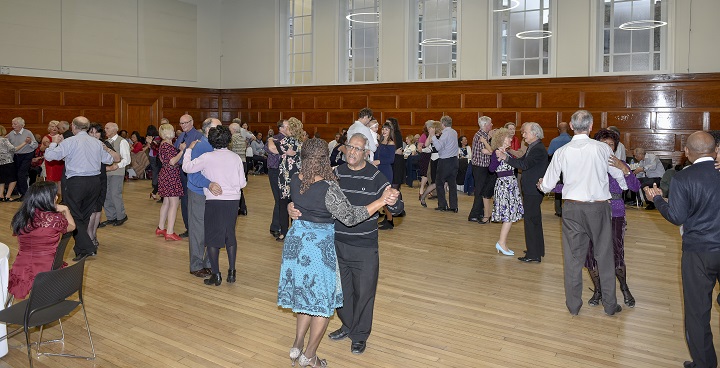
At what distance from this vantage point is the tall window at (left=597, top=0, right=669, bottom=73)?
1231 cm

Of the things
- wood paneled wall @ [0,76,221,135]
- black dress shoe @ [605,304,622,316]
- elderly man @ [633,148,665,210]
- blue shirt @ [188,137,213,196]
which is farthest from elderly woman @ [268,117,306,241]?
wood paneled wall @ [0,76,221,135]

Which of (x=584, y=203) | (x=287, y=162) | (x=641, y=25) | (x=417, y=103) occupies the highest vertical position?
(x=641, y=25)

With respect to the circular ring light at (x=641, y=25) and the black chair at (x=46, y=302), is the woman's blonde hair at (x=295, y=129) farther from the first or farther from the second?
the circular ring light at (x=641, y=25)

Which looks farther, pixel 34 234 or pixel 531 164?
pixel 531 164

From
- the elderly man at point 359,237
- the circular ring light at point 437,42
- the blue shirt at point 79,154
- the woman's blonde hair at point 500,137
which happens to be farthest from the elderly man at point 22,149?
the circular ring light at point 437,42

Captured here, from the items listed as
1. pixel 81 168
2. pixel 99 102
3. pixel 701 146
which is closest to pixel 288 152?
pixel 81 168

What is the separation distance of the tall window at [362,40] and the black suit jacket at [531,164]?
10725mm

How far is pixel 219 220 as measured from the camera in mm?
5133

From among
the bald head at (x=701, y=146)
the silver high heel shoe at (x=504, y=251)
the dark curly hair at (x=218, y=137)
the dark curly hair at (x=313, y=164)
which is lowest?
the silver high heel shoe at (x=504, y=251)

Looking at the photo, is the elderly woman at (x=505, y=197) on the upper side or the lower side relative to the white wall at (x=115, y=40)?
lower

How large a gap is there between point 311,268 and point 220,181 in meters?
2.04

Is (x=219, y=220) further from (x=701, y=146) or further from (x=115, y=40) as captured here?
(x=115, y=40)

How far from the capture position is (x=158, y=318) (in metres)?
4.54

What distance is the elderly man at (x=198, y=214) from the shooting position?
5.41m
